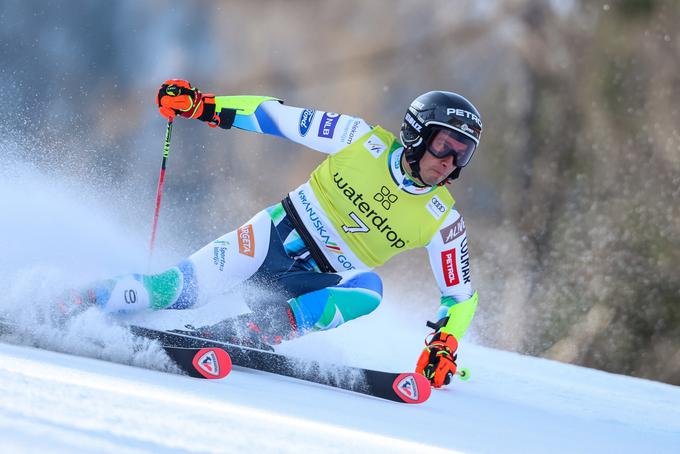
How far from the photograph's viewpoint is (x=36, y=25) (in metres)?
15.0

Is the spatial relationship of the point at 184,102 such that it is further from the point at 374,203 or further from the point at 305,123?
the point at 374,203

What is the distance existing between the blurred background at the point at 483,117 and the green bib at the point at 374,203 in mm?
8114

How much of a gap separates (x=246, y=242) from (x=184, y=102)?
2.03 ft

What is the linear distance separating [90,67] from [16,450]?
14189 millimetres

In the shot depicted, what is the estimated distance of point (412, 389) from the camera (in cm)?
330

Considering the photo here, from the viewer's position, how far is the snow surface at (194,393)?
72.2 inches

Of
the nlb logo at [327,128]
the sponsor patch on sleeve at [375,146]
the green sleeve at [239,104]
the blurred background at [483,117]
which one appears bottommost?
the blurred background at [483,117]

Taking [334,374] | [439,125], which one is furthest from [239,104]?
[334,374]

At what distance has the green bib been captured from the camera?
12.4 feet

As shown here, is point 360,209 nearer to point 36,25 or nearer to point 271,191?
point 271,191

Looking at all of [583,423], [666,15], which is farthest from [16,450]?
[666,15]

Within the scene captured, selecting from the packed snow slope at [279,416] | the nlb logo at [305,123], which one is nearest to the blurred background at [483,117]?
the packed snow slope at [279,416]

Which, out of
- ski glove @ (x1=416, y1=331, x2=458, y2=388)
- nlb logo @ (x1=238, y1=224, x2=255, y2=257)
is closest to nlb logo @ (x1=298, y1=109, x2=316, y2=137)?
nlb logo @ (x1=238, y1=224, x2=255, y2=257)

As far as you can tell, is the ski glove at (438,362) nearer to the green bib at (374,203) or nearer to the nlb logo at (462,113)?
the green bib at (374,203)
